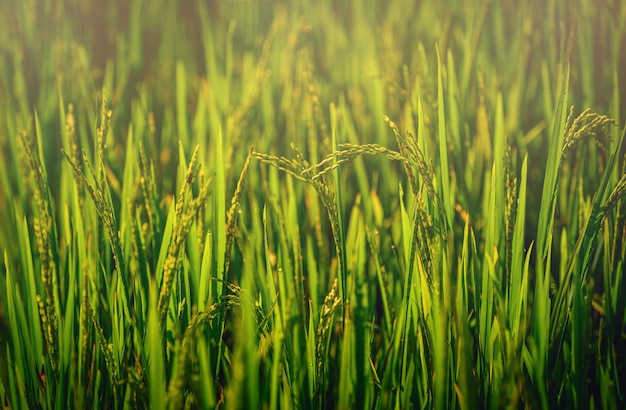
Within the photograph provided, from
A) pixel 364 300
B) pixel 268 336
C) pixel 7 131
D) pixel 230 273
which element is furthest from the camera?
pixel 7 131

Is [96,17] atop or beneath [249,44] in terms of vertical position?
atop

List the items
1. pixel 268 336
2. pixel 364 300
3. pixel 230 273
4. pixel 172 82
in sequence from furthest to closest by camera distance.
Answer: pixel 172 82 < pixel 230 273 < pixel 364 300 < pixel 268 336

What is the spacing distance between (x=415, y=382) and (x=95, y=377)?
403mm

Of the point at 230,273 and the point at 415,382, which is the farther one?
the point at 230,273

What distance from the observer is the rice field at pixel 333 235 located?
26.7 inches

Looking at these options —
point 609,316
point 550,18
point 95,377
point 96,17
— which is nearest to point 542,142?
point 550,18

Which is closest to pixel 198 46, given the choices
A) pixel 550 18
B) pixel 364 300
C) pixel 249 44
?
pixel 249 44

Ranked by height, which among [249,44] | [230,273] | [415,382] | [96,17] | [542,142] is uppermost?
[96,17]

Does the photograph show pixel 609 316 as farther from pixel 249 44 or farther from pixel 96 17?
pixel 96 17

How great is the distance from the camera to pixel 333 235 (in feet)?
2.81

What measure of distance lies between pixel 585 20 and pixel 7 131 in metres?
1.25

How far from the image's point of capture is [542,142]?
1.23 metres

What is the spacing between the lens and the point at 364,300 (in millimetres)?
841

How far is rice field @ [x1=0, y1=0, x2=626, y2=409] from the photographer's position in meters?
0.68
